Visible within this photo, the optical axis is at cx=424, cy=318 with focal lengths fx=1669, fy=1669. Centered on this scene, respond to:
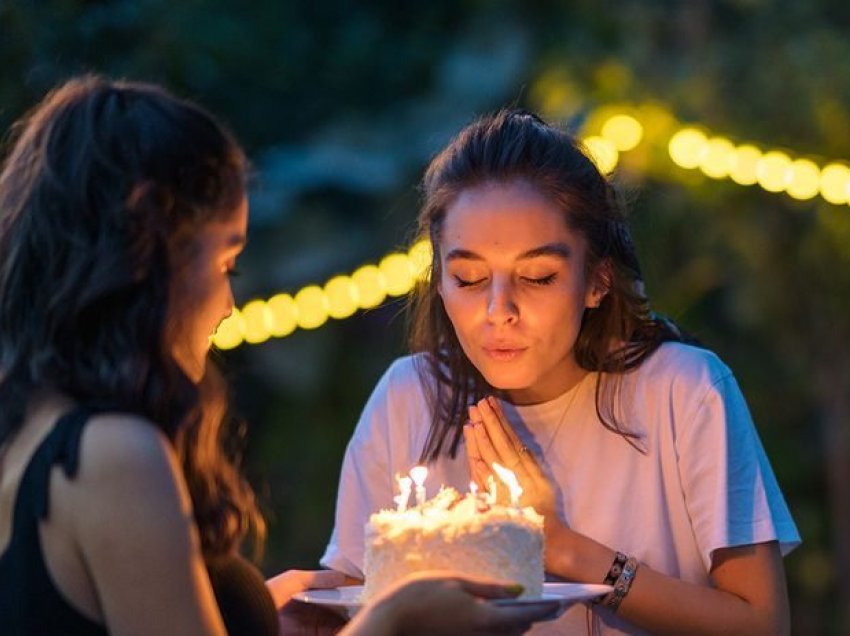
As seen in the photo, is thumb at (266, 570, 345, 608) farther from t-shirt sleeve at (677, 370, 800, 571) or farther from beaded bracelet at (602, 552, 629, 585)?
t-shirt sleeve at (677, 370, 800, 571)

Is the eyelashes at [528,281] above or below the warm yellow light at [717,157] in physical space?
below

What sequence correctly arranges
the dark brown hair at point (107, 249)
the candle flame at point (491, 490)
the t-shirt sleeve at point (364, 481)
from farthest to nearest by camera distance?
the t-shirt sleeve at point (364, 481)
the candle flame at point (491, 490)
the dark brown hair at point (107, 249)

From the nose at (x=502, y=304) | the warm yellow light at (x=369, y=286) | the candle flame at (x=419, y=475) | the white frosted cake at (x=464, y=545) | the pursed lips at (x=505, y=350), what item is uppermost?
the warm yellow light at (x=369, y=286)

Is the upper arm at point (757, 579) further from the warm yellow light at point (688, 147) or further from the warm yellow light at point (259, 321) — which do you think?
the warm yellow light at point (688, 147)

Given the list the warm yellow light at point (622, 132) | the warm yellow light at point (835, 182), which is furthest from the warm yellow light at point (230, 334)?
the warm yellow light at point (835, 182)

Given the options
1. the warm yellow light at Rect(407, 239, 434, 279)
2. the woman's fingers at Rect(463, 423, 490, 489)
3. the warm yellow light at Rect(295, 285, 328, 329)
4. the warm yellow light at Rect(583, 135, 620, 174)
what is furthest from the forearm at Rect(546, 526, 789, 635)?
the warm yellow light at Rect(295, 285, 328, 329)

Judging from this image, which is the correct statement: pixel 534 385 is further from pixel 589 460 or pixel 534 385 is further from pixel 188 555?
pixel 188 555

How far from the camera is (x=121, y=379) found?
2258 millimetres

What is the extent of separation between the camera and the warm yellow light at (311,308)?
630 cm

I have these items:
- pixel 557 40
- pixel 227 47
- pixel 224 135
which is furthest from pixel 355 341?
pixel 224 135

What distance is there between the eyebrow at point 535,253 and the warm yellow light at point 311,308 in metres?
3.09

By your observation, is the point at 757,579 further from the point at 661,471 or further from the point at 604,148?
the point at 604,148

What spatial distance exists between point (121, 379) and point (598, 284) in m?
1.33

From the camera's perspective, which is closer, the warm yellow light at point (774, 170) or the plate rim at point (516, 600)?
the plate rim at point (516, 600)
